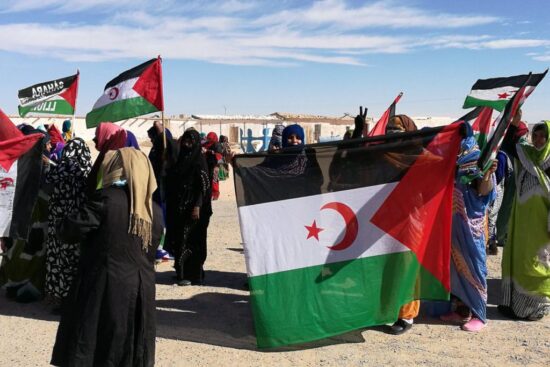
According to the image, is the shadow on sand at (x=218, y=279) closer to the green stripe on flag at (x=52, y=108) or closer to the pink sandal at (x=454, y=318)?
the pink sandal at (x=454, y=318)

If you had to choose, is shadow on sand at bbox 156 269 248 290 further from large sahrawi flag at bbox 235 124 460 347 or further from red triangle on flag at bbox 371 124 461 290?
red triangle on flag at bbox 371 124 461 290

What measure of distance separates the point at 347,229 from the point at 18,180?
3.16m

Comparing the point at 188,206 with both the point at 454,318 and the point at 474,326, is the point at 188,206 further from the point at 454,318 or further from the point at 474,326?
the point at 474,326

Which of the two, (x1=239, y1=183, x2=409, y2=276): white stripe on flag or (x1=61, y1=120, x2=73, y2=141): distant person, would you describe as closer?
(x1=239, y1=183, x2=409, y2=276): white stripe on flag

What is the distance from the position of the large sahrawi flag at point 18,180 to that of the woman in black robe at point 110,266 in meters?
2.37

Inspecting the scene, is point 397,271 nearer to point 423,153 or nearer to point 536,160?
point 423,153

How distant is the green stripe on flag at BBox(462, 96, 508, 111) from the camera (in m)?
7.66

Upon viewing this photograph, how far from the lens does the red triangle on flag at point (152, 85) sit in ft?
24.1

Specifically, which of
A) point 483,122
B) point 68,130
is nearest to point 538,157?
point 483,122

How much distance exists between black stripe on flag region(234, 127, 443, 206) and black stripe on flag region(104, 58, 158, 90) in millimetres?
3251

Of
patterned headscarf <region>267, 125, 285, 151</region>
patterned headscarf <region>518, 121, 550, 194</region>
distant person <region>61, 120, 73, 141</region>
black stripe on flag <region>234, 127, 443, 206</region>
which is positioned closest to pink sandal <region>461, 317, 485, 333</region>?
patterned headscarf <region>518, 121, 550, 194</region>

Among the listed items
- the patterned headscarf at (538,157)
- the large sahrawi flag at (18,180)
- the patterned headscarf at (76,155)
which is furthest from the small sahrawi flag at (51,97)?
the patterned headscarf at (538,157)

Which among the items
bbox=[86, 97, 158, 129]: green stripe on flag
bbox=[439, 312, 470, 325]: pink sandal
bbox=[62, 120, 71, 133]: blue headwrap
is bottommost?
bbox=[439, 312, 470, 325]: pink sandal

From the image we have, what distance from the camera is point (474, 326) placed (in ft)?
17.0
